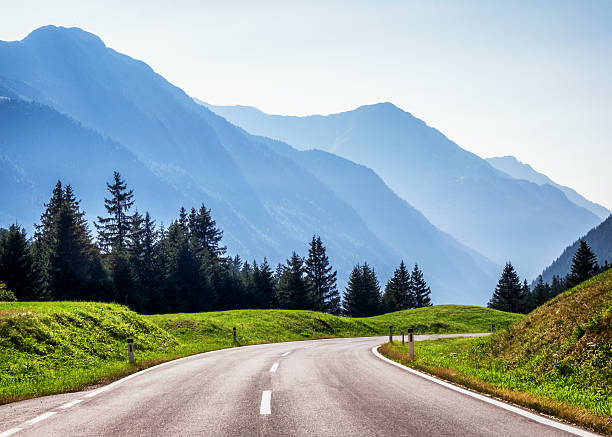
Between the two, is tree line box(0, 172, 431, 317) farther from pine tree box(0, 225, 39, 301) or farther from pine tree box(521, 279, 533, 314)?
pine tree box(521, 279, 533, 314)

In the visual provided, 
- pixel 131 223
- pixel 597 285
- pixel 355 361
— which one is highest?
pixel 131 223

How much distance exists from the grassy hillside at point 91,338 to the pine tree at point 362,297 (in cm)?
3797

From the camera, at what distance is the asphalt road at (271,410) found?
23.6ft

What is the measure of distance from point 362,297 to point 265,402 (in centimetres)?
7712

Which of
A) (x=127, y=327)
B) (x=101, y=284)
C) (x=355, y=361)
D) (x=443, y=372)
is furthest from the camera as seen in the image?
(x=101, y=284)

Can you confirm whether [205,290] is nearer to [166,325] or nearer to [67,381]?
[166,325]

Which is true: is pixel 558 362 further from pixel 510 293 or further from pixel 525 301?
pixel 525 301

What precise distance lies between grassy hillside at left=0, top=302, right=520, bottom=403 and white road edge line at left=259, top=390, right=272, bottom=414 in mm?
5503

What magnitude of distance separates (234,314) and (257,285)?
34.4m

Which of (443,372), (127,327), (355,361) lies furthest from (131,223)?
(443,372)

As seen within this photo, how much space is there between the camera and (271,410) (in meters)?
8.52

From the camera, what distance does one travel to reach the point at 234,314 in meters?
46.3

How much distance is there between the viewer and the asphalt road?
7.18 m

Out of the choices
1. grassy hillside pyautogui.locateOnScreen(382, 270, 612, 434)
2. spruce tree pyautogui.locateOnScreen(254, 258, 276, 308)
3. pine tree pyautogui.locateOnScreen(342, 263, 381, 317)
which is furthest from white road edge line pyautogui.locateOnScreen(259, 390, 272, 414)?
pine tree pyautogui.locateOnScreen(342, 263, 381, 317)
